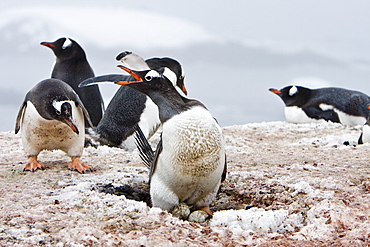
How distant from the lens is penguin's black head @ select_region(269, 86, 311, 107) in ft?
38.9

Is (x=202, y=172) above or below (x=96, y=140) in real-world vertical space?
above

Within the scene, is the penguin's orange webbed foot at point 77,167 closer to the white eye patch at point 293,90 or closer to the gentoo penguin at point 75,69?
the gentoo penguin at point 75,69

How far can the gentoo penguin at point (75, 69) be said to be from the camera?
8180 millimetres

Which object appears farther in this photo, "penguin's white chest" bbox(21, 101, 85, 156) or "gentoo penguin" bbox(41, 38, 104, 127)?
"gentoo penguin" bbox(41, 38, 104, 127)

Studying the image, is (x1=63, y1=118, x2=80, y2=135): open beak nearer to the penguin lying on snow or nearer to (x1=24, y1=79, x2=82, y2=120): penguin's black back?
(x1=24, y1=79, x2=82, y2=120): penguin's black back

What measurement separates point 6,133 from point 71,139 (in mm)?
4738

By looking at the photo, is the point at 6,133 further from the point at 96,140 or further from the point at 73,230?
the point at 73,230

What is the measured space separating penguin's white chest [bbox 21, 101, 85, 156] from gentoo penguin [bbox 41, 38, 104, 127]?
128 inches

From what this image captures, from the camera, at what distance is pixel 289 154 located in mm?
6684

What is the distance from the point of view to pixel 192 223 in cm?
312

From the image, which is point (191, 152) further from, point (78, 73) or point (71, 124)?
point (78, 73)

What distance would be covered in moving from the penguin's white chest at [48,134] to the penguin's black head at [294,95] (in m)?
7.74

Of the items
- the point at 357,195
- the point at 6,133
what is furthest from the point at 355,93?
the point at 357,195

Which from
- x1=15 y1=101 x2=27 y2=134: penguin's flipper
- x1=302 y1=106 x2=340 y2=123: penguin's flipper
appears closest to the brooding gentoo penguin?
x1=15 y1=101 x2=27 y2=134: penguin's flipper
